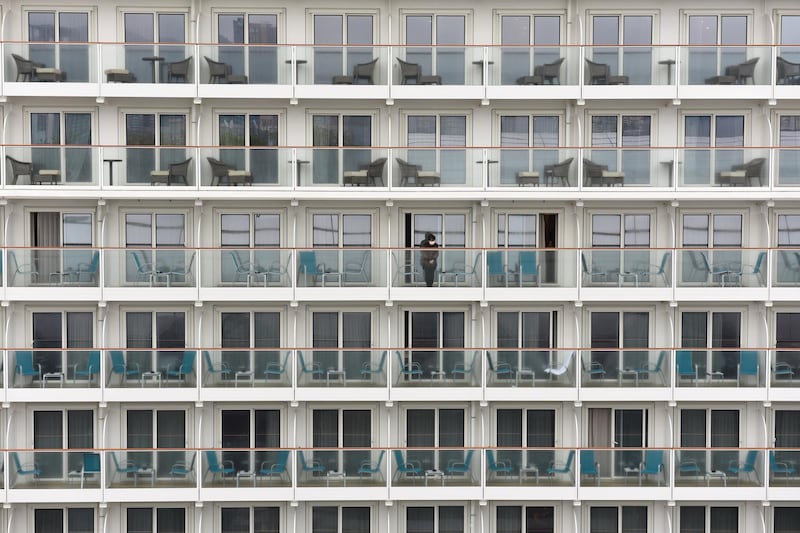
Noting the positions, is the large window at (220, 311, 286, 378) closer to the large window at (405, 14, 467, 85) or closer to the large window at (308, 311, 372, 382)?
the large window at (308, 311, 372, 382)

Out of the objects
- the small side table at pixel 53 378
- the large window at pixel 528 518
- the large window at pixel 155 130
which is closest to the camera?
the small side table at pixel 53 378

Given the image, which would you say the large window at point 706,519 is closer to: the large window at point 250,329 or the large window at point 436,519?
the large window at point 436,519

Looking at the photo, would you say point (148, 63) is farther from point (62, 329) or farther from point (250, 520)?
point (250, 520)

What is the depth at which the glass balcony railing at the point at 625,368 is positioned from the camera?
702 inches

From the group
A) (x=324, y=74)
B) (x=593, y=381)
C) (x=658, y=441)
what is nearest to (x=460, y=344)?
(x=593, y=381)

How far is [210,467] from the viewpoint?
58.0ft

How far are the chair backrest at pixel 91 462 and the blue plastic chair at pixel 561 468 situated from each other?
9444 mm

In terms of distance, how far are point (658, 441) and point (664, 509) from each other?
1484 mm

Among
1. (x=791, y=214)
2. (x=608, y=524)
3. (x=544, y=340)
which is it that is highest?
(x=791, y=214)

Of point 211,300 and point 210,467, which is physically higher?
point 211,300

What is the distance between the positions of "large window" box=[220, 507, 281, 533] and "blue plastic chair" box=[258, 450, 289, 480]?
1.37 metres

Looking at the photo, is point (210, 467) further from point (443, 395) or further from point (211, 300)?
point (443, 395)

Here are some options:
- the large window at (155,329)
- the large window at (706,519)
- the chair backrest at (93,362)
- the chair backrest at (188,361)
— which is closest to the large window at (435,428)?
the chair backrest at (188,361)

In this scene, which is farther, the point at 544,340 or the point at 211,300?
the point at 544,340
